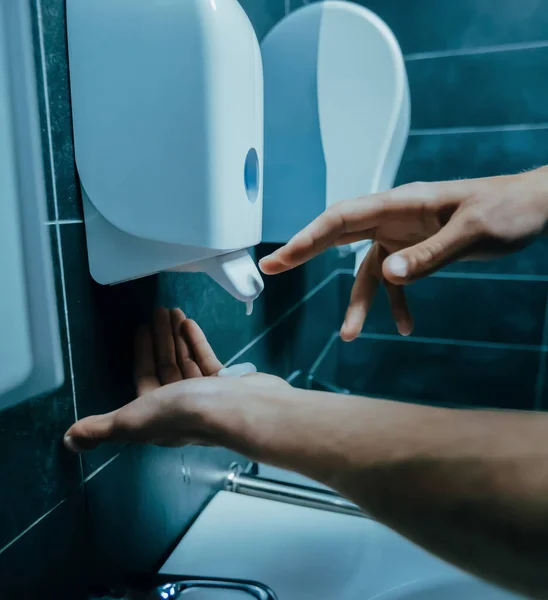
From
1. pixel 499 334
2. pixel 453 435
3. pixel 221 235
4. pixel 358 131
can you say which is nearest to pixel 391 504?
pixel 453 435

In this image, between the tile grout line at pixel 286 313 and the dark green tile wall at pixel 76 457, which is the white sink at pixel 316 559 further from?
the tile grout line at pixel 286 313

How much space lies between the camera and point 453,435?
0.31 m

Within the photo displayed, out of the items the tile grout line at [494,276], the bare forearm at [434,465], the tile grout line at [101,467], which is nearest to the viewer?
the bare forearm at [434,465]

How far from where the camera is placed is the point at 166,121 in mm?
392

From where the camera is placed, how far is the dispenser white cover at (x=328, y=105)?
80 centimetres

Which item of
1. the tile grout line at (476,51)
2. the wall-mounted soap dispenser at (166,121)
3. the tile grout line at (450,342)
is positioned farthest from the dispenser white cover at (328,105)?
the tile grout line at (450,342)

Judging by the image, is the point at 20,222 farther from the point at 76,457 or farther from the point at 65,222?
the point at 76,457

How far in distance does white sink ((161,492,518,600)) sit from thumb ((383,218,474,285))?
0.41 m

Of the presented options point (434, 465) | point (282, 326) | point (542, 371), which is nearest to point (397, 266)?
point (434, 465)

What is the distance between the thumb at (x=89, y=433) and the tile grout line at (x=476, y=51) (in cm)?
132

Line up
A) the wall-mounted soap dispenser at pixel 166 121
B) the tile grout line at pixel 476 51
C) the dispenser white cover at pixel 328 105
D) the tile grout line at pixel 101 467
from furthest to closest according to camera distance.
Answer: the tile grout line at pixel 476 51 → the dispenser white cover at pixel 328 105 → the tile grout line at pixel 101 467 → the wall-mounted soap dispenser at pixel 166 121

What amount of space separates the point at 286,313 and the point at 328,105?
43cm

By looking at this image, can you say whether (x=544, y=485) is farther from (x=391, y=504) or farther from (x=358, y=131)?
(x=358, y=131)

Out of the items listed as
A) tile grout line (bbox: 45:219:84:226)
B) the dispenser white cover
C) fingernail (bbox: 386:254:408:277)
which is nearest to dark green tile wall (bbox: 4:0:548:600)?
tile grout line (bbox: 45:219:84:226)
